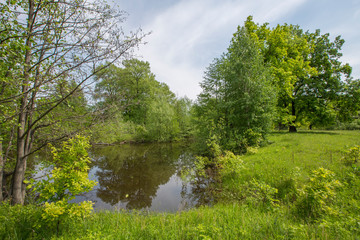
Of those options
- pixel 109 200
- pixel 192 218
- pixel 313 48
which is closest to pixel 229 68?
pixel 192 218

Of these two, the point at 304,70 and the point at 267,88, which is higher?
the point at 304,70

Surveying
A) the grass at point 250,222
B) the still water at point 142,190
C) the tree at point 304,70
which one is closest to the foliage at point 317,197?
the grass at point 250,222

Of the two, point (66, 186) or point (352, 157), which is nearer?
point (66, 186)

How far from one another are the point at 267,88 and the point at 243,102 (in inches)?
79.7

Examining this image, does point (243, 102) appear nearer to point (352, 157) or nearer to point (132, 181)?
point (352, 157)

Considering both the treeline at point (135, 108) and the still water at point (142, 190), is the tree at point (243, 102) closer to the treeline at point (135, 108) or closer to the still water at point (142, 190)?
the still water at point (142, 190)

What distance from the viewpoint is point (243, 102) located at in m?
11.0

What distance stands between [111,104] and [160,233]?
3618 millimetres

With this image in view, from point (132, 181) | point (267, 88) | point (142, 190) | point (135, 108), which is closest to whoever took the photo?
point (142, 190)

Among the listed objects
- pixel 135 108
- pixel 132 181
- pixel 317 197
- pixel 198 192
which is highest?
pixel 135 108

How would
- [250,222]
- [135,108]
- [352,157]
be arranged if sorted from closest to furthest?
[250,222]
[352,157]
[135,108]

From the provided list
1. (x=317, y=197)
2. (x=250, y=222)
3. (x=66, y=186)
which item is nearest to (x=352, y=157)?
(x=317, y=197)

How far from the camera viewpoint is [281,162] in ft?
22.7

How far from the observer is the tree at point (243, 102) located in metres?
10.8
